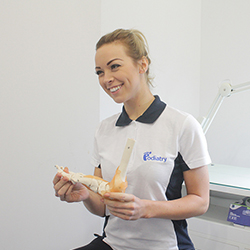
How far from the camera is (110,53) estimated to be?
0.75 m

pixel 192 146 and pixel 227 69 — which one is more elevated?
pixel 227 69

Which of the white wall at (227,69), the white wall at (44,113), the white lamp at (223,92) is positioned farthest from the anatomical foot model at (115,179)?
the white wall at (227,69)

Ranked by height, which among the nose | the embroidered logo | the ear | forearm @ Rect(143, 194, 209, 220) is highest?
the ear

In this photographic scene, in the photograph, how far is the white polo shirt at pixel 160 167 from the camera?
2.44 feet

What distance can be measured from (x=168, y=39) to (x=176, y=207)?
1425 millimetres

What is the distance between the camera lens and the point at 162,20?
1.80 meters

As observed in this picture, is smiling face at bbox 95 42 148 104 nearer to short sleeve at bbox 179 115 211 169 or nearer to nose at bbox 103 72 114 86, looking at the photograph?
nose at bbox 103 72 114 86

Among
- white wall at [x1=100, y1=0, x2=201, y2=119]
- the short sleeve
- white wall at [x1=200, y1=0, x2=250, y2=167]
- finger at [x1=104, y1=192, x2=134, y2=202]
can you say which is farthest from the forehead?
A: white wall at [x1=200, y1=0, x2=250, y2=167]

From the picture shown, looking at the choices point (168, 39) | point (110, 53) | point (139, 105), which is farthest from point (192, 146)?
point (168, 39)

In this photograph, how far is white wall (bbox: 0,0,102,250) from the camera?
1023 mm

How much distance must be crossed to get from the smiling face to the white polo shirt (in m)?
0.11

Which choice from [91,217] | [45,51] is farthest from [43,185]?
[45,51]

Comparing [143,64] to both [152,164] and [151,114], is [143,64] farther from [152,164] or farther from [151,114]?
[152,164]

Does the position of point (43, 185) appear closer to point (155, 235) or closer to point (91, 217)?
point (91, 217)
